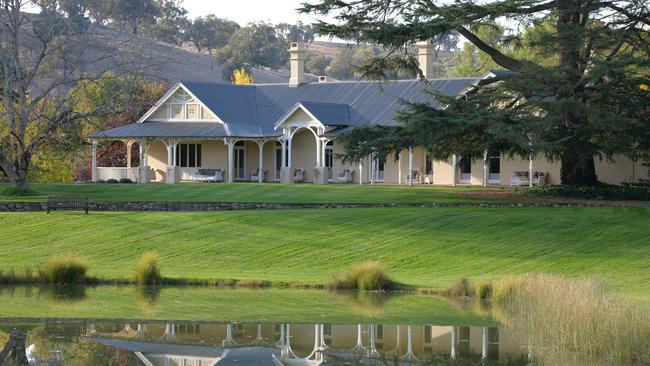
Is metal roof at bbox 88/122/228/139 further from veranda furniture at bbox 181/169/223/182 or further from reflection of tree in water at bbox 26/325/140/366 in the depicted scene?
reflection of tree in water at bbox 26/325/140/366

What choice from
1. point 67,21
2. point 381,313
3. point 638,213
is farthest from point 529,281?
point 67,21

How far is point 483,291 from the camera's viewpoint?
80.8ft

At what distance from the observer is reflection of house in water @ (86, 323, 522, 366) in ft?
59.5

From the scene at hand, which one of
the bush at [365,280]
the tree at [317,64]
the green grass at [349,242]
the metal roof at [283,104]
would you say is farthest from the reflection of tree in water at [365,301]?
the tree at [317,64]

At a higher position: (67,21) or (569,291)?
(67,21)

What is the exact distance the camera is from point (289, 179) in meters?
56.8

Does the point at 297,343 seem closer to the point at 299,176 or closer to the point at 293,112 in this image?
the point at 293,112

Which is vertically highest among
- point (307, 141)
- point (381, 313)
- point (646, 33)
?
point (646, 33)

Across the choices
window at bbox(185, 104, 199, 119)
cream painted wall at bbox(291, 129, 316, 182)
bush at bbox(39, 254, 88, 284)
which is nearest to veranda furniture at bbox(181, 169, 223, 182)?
window at bbox(185, 104, 199, 119)

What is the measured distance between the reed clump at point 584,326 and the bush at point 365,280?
660 centimetres

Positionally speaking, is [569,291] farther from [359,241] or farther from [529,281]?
[359,241]

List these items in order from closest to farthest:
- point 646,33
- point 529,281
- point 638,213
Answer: point 529,281, point 638,213, point 646,33

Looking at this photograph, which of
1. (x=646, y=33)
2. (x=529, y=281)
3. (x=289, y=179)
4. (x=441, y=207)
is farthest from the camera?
(x=289, y=179)

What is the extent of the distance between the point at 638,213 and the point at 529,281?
15.5 meters
